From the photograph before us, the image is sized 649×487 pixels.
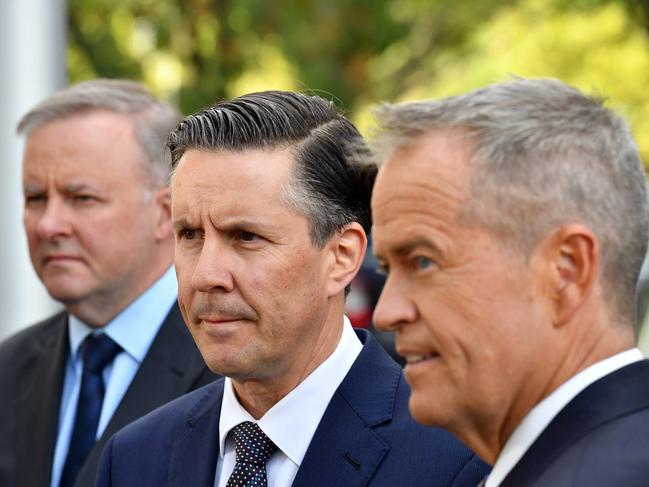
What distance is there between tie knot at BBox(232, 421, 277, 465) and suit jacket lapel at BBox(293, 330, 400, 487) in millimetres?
104

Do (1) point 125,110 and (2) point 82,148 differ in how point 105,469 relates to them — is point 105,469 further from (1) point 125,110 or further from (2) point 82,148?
(1) point 125,110

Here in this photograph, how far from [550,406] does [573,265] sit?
265mm

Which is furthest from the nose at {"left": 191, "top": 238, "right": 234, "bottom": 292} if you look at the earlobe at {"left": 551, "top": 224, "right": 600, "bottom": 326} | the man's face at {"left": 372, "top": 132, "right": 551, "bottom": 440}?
the earlobe at {"left": 551, "top": 224, "right": 600, "bottom": 326}

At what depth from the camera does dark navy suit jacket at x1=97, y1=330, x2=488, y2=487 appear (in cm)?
316

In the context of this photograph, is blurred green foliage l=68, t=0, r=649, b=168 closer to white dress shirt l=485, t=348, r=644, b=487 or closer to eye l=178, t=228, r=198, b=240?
eye l=178, t=228, r=198, b=240

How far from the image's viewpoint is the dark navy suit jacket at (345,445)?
3156mm

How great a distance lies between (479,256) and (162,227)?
9.11 ft

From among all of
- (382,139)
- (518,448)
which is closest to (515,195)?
(382,139)

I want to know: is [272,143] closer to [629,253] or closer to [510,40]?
[629,253]

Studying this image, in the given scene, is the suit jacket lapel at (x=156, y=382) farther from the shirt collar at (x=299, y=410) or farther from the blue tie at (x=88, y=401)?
the shirt collar at (x=299, y=410)

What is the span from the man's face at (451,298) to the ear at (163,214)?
2581 mm

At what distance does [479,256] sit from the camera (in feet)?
7.56

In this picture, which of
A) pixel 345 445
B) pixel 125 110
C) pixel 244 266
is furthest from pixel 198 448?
pixel 125 110

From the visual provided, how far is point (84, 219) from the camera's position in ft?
15.8
